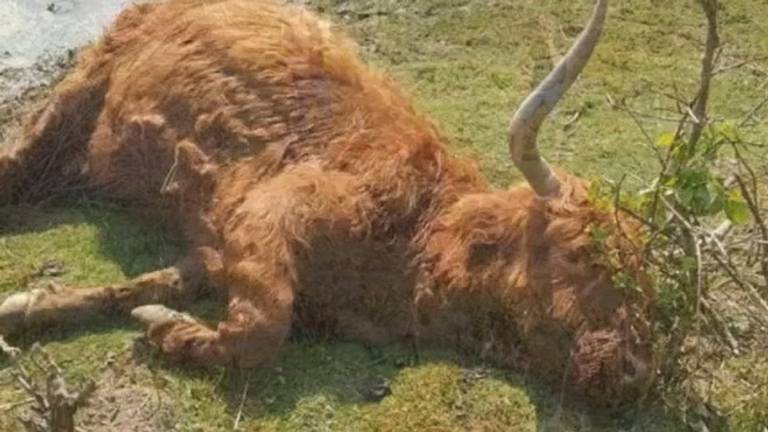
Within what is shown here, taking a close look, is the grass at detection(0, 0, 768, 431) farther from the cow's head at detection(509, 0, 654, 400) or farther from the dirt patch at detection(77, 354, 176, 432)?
the cow's head at detection(509, 0, 654, 400)

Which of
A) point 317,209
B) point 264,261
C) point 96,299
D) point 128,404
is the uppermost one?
point 317,209

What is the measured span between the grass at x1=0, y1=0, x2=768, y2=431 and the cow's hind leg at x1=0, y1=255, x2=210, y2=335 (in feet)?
0.23

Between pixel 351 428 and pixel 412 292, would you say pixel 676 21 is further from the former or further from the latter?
pixel 351 428

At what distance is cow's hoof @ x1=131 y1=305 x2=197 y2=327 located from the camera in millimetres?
6074

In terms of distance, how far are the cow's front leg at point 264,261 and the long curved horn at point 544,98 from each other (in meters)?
0.83

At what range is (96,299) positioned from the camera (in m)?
6.38

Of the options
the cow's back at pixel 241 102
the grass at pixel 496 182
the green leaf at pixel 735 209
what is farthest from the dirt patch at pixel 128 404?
the green leaf at pixel 735 209

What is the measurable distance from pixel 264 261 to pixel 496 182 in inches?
82.0

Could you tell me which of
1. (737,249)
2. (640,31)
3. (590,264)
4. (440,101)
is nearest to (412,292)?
(590,264)

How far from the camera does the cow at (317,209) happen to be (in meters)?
5.76

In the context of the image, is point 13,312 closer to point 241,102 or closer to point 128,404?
point 128,404

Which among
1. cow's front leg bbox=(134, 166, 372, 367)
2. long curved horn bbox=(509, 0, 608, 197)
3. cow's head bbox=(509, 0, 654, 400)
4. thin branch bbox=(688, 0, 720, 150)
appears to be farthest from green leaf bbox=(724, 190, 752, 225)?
cow's front leg bbox=(134, 166, 372, 367)

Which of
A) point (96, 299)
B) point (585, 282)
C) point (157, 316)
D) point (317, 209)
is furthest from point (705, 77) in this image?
point (96, 299)

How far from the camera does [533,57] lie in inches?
373
